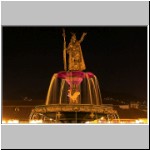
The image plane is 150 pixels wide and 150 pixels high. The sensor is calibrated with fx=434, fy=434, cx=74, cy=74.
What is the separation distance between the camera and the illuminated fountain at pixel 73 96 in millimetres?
10812

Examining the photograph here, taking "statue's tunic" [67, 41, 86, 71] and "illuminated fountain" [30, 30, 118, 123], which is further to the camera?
"statue's tunic" [67, 41, 86, 71]

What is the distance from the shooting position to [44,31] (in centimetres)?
1220

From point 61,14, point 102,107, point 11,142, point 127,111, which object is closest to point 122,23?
point 61,14

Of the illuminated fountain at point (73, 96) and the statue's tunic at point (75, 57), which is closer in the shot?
the illuminated fountain at point (73, 96)

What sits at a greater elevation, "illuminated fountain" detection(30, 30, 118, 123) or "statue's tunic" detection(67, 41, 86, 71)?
"statue's tunic" detection(67, 41, 86, 71)

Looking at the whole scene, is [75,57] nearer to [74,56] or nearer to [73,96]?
[74,56]

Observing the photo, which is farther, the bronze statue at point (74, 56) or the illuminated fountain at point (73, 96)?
the bronze statue at point (74, 56)

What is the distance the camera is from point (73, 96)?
38.4ft

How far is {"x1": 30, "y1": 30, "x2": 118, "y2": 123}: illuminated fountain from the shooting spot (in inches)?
426

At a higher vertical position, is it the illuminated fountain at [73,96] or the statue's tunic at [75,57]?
the statue's tunic at [75,57]

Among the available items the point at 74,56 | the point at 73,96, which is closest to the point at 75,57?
the point at 74,56

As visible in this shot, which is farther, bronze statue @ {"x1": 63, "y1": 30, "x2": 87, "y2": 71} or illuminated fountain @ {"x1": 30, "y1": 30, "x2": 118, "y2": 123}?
bronze statue @ {"x1": 63, "y1": 30, "x2": 87, "y2": 71}

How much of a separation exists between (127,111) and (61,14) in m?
3.59

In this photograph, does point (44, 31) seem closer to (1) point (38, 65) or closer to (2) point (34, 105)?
(1) point (38, 65)
